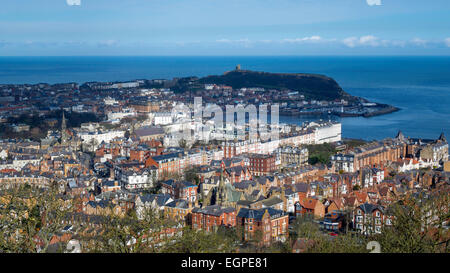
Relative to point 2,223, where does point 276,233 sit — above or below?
below

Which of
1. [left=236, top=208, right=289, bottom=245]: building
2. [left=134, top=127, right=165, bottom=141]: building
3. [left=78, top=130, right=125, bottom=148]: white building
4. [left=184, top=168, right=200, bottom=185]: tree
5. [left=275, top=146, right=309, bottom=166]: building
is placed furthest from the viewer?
[left=134, top=127, right=165, bottom=141]: building

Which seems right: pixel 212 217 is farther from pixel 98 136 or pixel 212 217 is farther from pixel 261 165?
pixel 98 136

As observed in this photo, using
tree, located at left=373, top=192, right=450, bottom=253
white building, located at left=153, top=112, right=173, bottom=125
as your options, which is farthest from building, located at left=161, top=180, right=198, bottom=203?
white building, located at left=153, top=112, right=173, bottom=125

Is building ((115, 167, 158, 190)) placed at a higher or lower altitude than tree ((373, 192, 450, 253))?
lower

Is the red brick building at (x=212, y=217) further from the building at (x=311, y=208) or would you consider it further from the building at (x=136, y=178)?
the building at (x=136, y=178)

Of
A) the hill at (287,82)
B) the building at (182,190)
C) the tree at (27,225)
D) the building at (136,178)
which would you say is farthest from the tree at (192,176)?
the hill at (287,82)

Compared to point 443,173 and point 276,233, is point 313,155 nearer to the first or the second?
point 443,173

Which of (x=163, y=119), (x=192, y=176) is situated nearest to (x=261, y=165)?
(x=192, y=176)

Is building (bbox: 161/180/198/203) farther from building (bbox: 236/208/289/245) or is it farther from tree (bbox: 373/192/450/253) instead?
tree (bbox: 373/192/450/253)
